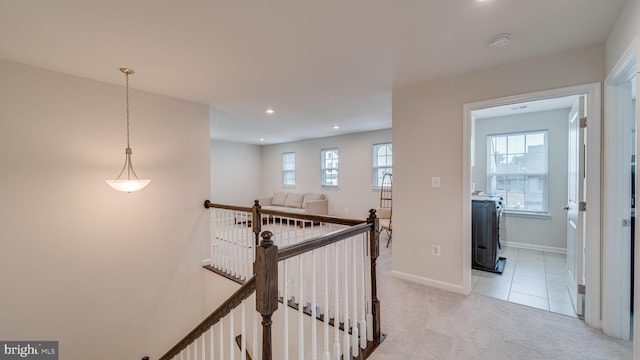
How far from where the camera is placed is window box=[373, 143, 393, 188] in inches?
253

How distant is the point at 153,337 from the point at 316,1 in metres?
4.11

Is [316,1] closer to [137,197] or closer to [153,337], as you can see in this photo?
[137,197]

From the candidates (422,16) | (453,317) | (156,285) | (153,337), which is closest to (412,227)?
(453,317)

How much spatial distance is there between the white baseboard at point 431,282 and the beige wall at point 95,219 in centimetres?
280

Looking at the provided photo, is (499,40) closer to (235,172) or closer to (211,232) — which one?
(211,232)

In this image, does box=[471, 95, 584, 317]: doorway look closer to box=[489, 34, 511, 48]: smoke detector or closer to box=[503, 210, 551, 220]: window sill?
box=[503, 210, 551, 220]: window sill

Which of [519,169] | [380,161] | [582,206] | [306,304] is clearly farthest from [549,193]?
[306,304]

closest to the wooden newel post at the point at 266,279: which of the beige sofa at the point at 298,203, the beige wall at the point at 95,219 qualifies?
the beige wall at the point at 95,219

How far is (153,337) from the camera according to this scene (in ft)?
11.0

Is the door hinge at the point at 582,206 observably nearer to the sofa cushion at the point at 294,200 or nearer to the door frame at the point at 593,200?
the door frame at the point at 593,200

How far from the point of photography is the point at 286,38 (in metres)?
2.11

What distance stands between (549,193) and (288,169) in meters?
6.37

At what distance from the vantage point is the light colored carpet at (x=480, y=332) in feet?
6.41

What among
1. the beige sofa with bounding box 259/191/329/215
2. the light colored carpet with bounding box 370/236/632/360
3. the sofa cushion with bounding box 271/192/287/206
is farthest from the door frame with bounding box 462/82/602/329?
the sofa cushion with bounding box 271/192/287/206
